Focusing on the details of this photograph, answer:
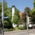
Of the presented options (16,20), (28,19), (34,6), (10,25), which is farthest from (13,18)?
(28,19)

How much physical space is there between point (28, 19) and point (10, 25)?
82.0 ft

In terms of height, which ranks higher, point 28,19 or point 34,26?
point 28,19

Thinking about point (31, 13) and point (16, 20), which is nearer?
point (16, 20)

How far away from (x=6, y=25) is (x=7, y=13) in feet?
9.72

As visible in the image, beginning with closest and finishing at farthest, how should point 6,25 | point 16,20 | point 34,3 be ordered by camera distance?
point 6,25, point 16,20, point 34,3

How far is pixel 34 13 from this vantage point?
40250mm

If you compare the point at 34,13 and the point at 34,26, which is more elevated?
the point at 34,13

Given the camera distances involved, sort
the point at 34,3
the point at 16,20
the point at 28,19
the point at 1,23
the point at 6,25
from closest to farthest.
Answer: the point at 1,23
the point at 28,19
the point at 6,25
the point at 16,20
the point at 34,3

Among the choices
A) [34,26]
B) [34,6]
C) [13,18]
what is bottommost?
[34,26]

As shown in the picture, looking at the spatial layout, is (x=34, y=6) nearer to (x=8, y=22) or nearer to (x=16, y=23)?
(x=16, y=23)

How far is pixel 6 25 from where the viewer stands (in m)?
31.1

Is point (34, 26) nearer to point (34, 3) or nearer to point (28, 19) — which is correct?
point (34, 3)

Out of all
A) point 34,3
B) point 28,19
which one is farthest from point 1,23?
point 34,3

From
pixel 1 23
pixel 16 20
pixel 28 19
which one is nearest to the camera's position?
pixel 1 23
